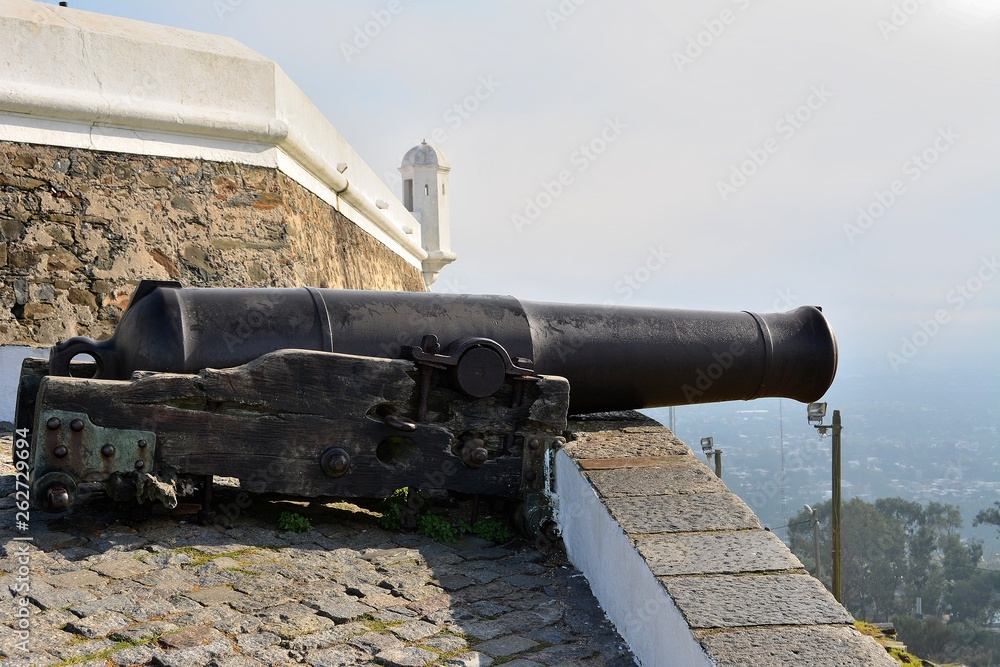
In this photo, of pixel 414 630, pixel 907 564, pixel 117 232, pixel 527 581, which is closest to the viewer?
pixel 414 630

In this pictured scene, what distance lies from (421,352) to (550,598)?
102 cm

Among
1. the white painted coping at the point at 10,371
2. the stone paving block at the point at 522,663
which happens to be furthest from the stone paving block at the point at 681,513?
the white painted coping at the point at 10,371

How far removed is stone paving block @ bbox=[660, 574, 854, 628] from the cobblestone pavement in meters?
0.36

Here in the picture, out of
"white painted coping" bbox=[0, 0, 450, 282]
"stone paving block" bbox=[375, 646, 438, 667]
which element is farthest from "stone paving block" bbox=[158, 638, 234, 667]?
"white painted coping" bbox=[0, 0, 450, 282]

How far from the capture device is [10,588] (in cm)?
287

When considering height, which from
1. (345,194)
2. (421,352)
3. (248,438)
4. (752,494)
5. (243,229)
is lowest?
(752,494)

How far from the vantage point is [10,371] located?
5.96 m

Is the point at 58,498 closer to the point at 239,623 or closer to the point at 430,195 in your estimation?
the point at 239,623

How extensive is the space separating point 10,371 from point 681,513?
454 centimetres

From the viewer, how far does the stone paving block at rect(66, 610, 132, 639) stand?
2.63 meters

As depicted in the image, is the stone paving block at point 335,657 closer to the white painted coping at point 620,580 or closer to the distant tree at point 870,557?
the white painted coping at point 620,580

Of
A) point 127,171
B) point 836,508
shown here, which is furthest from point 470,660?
point 836,508

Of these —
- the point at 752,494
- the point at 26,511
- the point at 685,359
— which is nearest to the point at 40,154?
the point at 26,511

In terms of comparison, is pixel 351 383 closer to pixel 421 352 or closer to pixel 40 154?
pixel 421 352
